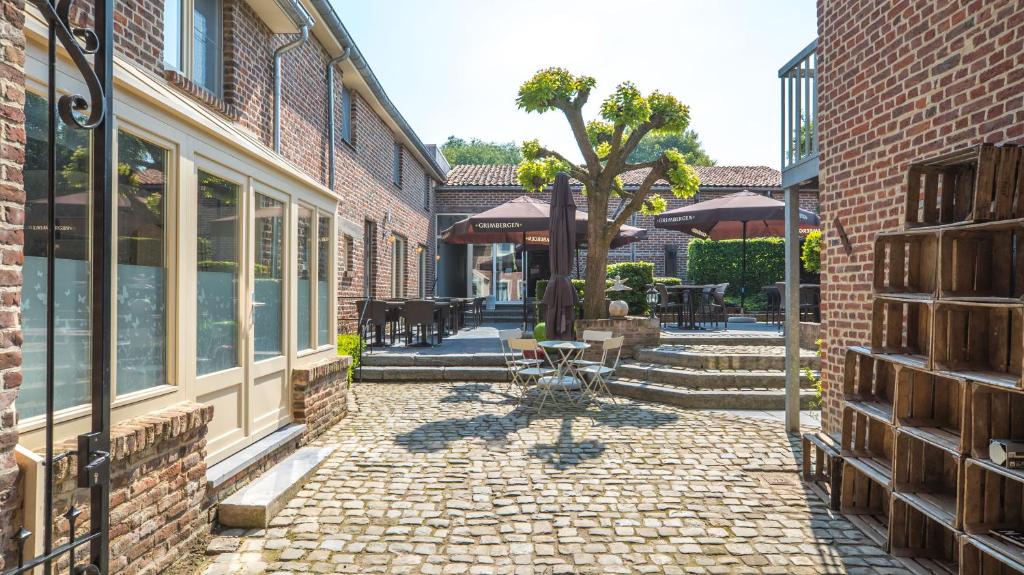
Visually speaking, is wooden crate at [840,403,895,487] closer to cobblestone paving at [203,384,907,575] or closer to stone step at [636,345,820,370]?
cobblestone paving at [203,384,907,575]

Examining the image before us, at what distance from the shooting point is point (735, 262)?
1614cm

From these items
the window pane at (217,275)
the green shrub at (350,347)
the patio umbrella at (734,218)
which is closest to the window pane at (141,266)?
the window pane at (217,275)

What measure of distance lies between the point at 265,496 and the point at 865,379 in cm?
370

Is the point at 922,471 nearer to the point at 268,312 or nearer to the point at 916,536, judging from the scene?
the point at 916,536

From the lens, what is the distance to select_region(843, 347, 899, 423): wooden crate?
3664 mm

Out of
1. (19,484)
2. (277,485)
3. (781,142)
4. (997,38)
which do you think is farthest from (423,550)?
(781,142)

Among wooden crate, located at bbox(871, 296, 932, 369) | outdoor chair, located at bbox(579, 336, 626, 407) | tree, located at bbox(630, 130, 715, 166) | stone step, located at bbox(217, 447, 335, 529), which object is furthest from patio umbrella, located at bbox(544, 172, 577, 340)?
tree, located at bbox(630, 130, 715, 166)

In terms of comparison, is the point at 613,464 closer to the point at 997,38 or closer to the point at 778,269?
the point at 997,38

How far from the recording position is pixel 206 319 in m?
3.61

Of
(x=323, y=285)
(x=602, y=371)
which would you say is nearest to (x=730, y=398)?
(x=602, y=371)

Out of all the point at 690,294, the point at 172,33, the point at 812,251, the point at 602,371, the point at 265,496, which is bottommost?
the point at 265,496

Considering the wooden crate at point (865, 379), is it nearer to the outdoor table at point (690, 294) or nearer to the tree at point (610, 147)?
the tree at point (610, 147)

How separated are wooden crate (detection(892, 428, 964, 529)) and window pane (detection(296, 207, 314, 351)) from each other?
429cm

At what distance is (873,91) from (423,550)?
13.3 ft
